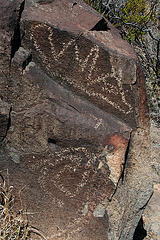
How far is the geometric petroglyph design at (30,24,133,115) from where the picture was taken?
1.55m

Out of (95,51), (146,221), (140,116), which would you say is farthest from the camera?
(146,221)

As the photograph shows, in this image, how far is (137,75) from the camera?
63.2 inches

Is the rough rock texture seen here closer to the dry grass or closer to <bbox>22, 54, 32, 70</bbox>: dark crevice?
the dry grass

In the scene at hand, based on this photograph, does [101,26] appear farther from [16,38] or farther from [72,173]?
[72,173]

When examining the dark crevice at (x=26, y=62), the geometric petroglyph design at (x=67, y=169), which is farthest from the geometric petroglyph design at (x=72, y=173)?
the dark crevice at (x=26, y=62)

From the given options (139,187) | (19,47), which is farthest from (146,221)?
(19,47)

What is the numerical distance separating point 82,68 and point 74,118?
308 mm

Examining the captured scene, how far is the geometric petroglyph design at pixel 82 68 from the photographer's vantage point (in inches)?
61.1

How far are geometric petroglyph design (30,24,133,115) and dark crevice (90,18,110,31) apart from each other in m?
0.18

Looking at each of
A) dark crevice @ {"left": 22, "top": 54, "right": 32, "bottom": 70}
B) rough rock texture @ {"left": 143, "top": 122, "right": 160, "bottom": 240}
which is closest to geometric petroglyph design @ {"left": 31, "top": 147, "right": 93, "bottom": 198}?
dark crevice @ {"left": 22, "top": 54, "right": 32, "bottom": 70}

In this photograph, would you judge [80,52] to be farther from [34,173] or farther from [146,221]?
[146,221]

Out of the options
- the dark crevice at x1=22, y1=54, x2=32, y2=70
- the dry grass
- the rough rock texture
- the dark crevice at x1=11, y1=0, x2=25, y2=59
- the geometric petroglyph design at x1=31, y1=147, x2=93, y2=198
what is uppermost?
the dark crevice at x1=11, y1=0, x2=25, y2=59

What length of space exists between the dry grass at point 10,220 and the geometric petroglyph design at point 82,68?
2.64 ft

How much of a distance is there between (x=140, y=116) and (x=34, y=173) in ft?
2.52
